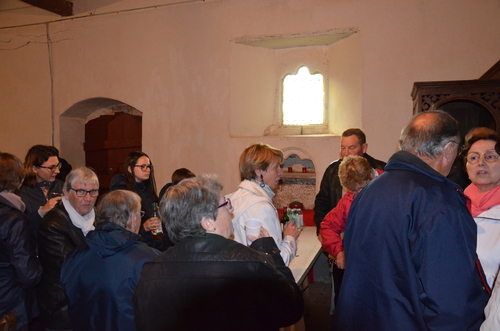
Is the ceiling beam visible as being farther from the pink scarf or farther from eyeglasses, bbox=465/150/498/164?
the pink scarf

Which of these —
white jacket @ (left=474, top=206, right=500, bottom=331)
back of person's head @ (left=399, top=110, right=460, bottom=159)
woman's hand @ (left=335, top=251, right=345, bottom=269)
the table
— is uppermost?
back of person's head @ (left=399, top=110, right=460, bottom=159)

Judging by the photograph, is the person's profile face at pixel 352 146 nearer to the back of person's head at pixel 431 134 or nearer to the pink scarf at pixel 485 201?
the pink scarf at pixel 485 201

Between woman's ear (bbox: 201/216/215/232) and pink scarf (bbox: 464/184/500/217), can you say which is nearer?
woman's ear (bbox: 201/216/215/232)

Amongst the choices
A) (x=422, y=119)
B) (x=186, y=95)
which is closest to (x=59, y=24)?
(x=186, y=95)

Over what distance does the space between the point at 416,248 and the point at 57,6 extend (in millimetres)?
6691

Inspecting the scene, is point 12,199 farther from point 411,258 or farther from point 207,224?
point 411,258

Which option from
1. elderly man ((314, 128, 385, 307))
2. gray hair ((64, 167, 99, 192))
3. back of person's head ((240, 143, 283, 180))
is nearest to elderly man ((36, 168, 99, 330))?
gray hair ((64, 167, 99, 192))

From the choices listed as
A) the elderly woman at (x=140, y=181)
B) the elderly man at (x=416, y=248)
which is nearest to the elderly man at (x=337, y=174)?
the elderly woman at (x=140, y=181)

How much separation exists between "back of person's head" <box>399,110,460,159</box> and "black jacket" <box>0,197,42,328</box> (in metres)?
2.07

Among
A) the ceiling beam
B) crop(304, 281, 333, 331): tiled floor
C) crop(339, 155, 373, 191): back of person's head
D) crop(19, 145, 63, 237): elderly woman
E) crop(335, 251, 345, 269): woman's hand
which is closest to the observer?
crop(339, 155, 373, 191): back of person's head

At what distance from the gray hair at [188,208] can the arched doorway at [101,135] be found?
5352 mm

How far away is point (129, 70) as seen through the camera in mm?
6074

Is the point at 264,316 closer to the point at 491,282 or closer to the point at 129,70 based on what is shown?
the point at 491,282

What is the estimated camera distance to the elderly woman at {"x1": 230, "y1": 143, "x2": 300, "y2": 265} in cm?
215
